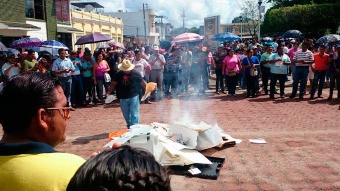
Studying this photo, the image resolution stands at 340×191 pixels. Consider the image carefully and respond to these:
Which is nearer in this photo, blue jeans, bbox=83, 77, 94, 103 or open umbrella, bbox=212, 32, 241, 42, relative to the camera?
blue jeans, bbox=83, 77, 94, 103

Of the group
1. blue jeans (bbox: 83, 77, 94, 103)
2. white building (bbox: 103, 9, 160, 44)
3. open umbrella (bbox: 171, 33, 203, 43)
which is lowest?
blue jeans (bbox: 83, 77, 94, 103)

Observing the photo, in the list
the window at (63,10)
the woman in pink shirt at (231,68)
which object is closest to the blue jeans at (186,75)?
the woman in pink shirt at (231,68)

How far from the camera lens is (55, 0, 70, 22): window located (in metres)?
25.8

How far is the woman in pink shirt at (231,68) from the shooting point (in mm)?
11141

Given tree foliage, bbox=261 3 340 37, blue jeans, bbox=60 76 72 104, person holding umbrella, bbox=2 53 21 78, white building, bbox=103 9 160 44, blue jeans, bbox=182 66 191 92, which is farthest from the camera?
white building, bbox=103 9 160 44

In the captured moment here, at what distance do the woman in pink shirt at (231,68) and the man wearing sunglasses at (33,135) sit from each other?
9885mm

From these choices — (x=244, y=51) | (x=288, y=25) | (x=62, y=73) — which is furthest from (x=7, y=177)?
(x=288, y=25)

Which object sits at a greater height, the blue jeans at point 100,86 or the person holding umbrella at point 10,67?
the person holding umbrella at point 10,67

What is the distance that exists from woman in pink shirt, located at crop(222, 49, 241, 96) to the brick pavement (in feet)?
1.84

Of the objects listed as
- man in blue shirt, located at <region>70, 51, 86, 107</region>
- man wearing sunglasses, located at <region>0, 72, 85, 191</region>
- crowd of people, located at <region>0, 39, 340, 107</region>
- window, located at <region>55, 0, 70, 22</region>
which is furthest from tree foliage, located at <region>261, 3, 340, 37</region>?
man wearing sunglasses, located at <region>0, 72, 85, 191</region>

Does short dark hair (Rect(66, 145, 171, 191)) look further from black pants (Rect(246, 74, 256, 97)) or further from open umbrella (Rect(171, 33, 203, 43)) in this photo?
open umbrella (Rect(171, 33, 203, 43))

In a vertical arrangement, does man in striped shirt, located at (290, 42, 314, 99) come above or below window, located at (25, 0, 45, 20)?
below

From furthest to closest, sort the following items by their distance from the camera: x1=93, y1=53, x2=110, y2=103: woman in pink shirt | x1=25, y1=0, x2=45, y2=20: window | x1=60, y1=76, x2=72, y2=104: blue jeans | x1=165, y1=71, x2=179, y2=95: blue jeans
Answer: x1=25, y1=0, x2=45, y2=20: window → x1=165, y1=71, x2=179, y2=95: blue jeans → x1=93, y1=53, x2=110, y2=103: woman in pink shirt → x1=60, y1=76, x2=72, y2=104: blue jeans

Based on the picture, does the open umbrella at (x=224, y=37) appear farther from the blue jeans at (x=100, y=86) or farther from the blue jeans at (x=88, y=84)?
the blue jeans at (x=88, y=84)
